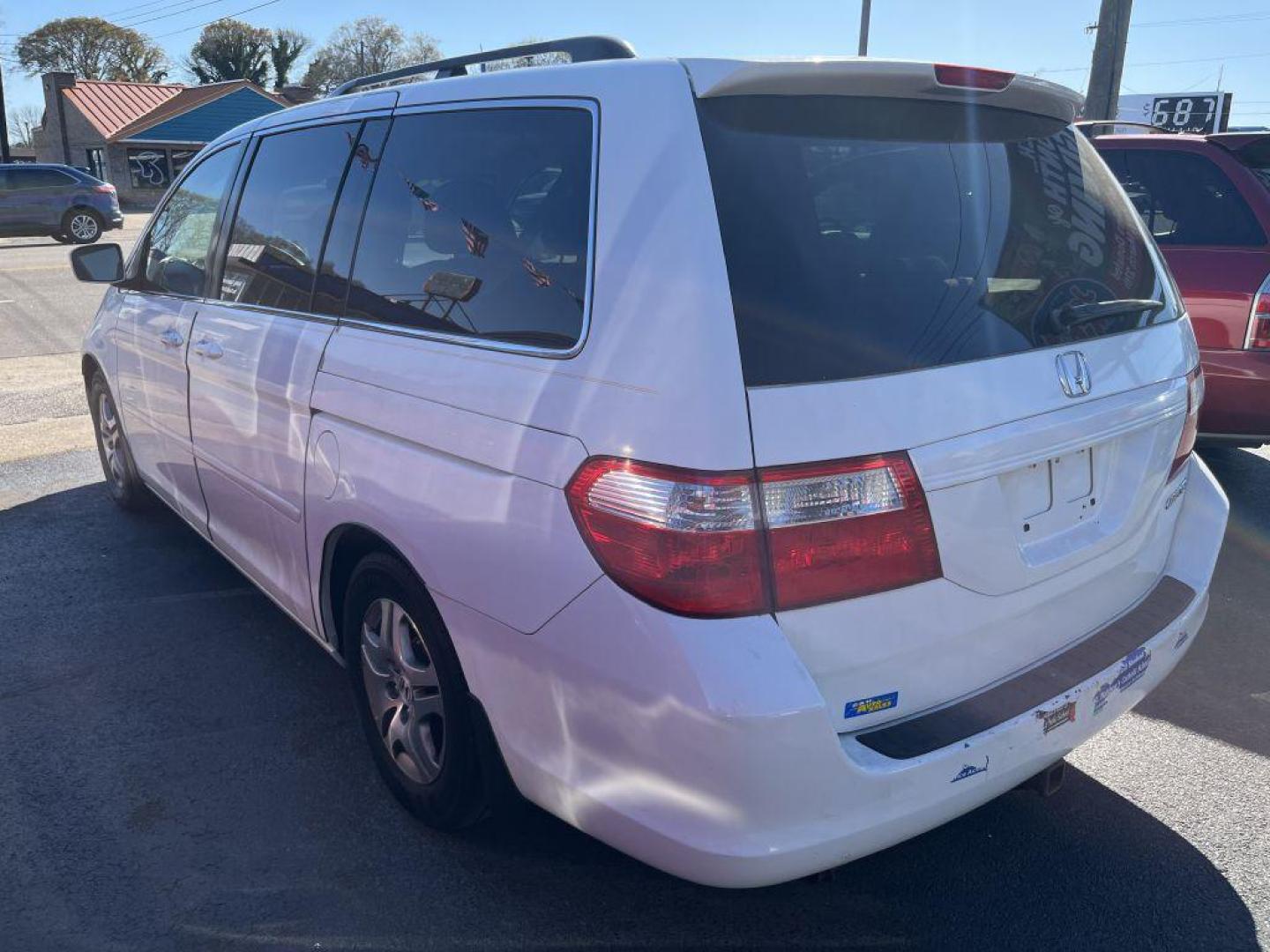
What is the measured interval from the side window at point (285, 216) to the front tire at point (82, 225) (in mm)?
22844

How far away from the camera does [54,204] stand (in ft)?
77.0

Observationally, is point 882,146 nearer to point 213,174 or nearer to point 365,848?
point 365,848

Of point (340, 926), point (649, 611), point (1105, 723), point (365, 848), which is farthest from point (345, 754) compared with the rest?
point (1105, 723)

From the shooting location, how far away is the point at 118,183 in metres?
46.3

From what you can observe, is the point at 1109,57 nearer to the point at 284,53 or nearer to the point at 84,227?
the point at 84,227

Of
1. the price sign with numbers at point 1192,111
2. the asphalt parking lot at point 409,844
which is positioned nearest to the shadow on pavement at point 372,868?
the asphalt parking lot at point 409,844

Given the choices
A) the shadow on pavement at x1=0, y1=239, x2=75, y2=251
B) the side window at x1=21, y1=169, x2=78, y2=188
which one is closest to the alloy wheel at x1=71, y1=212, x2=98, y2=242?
the shadow on pavement at x1=0, y1=239, x2=75, y2=251

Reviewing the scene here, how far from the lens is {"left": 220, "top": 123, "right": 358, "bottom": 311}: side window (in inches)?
129

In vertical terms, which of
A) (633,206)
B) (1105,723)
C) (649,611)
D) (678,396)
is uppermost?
(633,206)

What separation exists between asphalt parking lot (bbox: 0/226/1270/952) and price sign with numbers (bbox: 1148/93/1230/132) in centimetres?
2123

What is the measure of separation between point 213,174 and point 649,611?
314 centimetres

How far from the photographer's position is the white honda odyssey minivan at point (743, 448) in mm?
2000

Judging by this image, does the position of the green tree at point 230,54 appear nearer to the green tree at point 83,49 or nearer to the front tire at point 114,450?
the green tree at point 83,49

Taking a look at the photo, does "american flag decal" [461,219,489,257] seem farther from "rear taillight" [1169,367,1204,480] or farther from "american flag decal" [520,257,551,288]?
"rear taillight" [1169,367,1204,480]
